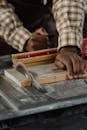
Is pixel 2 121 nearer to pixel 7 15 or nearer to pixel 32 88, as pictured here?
pixel 32 88

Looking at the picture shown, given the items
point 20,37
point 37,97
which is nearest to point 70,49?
point 20,37

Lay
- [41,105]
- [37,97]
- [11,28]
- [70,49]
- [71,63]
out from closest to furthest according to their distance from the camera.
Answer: [41,105] < [37,97] < [71,63] < [70,49] < [11,28]

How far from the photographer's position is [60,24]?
7.53 ft

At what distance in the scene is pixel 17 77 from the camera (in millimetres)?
1903

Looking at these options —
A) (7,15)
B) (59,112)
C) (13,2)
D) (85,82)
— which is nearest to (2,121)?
(59,112)

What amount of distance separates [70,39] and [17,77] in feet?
1.40

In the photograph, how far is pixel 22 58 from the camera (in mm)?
2041

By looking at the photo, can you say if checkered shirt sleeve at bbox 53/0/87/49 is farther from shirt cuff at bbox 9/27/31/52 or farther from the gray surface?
the gray surface

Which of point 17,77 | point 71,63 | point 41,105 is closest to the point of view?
point 41,105

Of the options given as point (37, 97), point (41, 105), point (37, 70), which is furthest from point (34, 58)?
point (41, 105)

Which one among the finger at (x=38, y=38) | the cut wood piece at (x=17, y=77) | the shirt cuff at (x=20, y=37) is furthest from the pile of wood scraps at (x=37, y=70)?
the shirt cuff at (x=20, y=37)

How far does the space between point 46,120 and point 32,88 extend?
21 centimetres

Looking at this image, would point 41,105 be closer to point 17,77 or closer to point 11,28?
point 17,77

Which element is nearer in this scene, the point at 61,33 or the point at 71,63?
the point at 71,63
